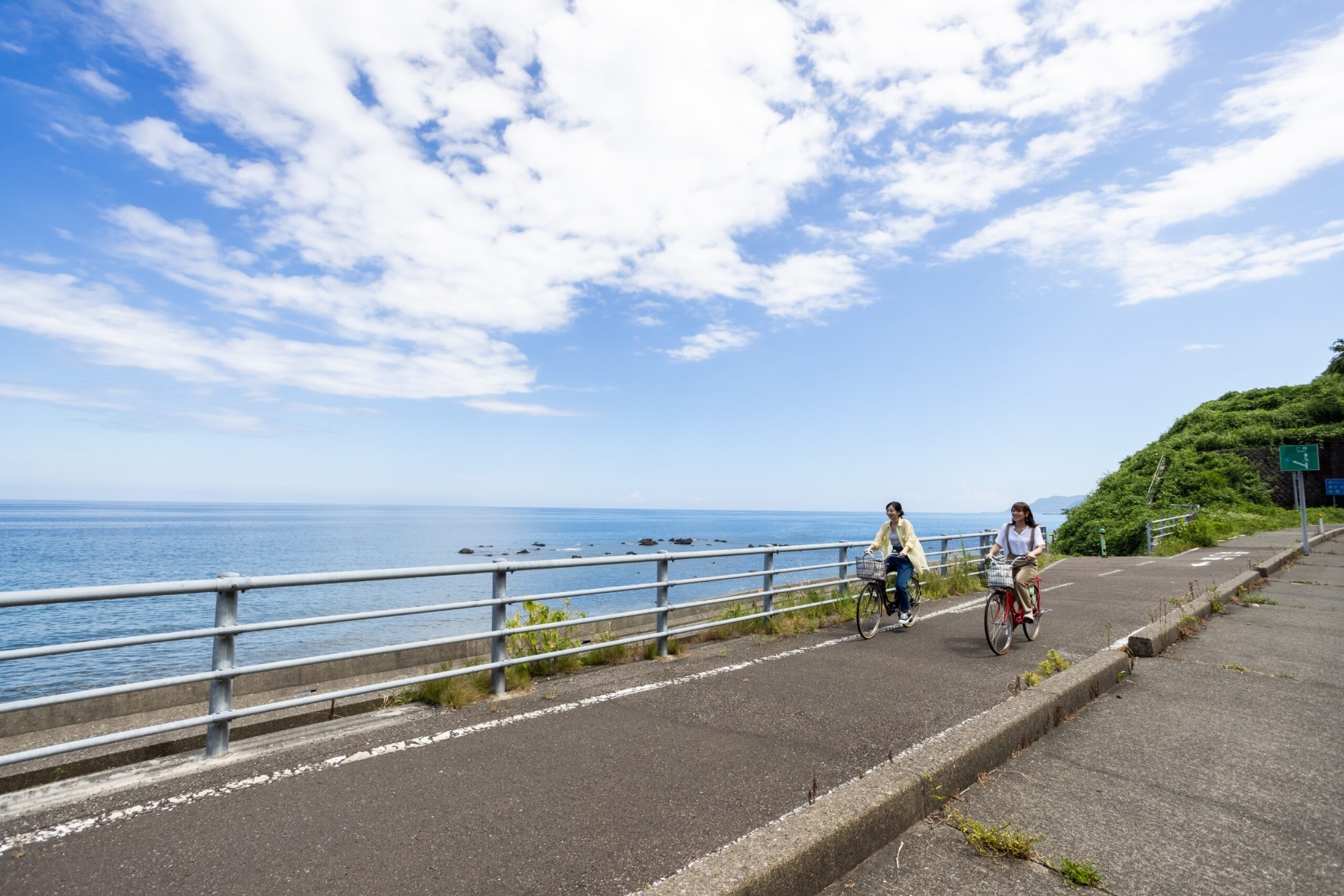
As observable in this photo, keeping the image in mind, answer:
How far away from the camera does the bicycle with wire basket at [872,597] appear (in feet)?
28.4

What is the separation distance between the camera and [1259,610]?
11.1 meters

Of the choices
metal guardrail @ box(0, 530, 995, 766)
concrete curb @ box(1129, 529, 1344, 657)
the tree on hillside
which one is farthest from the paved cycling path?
the tree on hillside

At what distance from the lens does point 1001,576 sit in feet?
25.4

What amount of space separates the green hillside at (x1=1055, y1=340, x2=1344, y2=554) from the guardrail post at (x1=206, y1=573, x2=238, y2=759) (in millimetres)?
33616

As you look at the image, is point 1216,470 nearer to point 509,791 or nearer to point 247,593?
point 509,791

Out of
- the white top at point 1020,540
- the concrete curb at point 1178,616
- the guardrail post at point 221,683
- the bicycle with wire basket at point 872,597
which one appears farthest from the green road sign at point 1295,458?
the guardrail post at point 221,683

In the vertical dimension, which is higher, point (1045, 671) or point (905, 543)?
point (905, 543)

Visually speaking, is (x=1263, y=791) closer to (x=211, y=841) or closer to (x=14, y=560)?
(x=211, y=841)

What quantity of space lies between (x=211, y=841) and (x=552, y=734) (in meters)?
2.10

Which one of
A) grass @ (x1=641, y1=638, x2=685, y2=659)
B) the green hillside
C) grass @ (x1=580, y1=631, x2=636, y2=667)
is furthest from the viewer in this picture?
the green hillside

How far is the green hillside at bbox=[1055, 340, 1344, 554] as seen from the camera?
112 ft

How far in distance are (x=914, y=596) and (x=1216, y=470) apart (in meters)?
43.3

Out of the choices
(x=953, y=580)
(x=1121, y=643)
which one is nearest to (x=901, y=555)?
(x=1121, y=643)

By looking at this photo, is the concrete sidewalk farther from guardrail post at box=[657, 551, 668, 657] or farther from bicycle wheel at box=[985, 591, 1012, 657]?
guardrail post at box=[657, 551, 668, 657]
